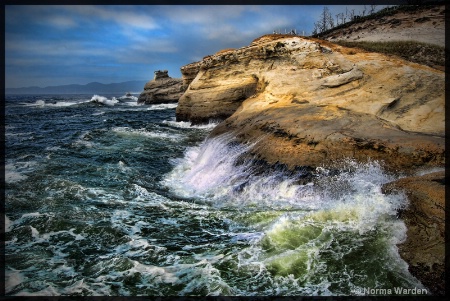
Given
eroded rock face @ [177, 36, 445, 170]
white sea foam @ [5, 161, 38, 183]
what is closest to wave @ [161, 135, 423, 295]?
eroded rock face @ [177, 36, 445, 170]

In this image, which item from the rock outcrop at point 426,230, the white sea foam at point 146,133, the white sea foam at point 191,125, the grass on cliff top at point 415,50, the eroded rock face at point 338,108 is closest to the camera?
the rock outcrop at point 426,230

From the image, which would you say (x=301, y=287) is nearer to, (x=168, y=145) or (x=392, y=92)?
(x=392, y=92)

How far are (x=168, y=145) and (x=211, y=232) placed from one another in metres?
9.83

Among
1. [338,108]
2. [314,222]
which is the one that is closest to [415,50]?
[338,108]

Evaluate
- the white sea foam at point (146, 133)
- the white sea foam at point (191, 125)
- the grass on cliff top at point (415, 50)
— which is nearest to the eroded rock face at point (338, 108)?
the white sea foam at point (191, 125)

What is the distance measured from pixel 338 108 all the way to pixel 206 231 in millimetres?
6434

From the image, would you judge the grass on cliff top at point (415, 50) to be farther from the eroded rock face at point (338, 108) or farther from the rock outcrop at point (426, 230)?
the rock outcrop at point (426, 230)

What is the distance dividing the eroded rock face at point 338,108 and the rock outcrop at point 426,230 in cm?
166

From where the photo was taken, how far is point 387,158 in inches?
273

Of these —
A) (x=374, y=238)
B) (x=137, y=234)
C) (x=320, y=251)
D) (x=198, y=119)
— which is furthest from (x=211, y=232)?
(x=198, y=119)

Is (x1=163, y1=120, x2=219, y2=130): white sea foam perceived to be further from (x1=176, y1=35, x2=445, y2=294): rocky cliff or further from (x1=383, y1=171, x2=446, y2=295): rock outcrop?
(x1=383, y1=171, x2=446, y2=295): rock outcrop

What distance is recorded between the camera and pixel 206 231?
242 inches

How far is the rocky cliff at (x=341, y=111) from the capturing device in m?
7.00

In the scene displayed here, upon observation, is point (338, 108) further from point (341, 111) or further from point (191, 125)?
point (191, 125)
